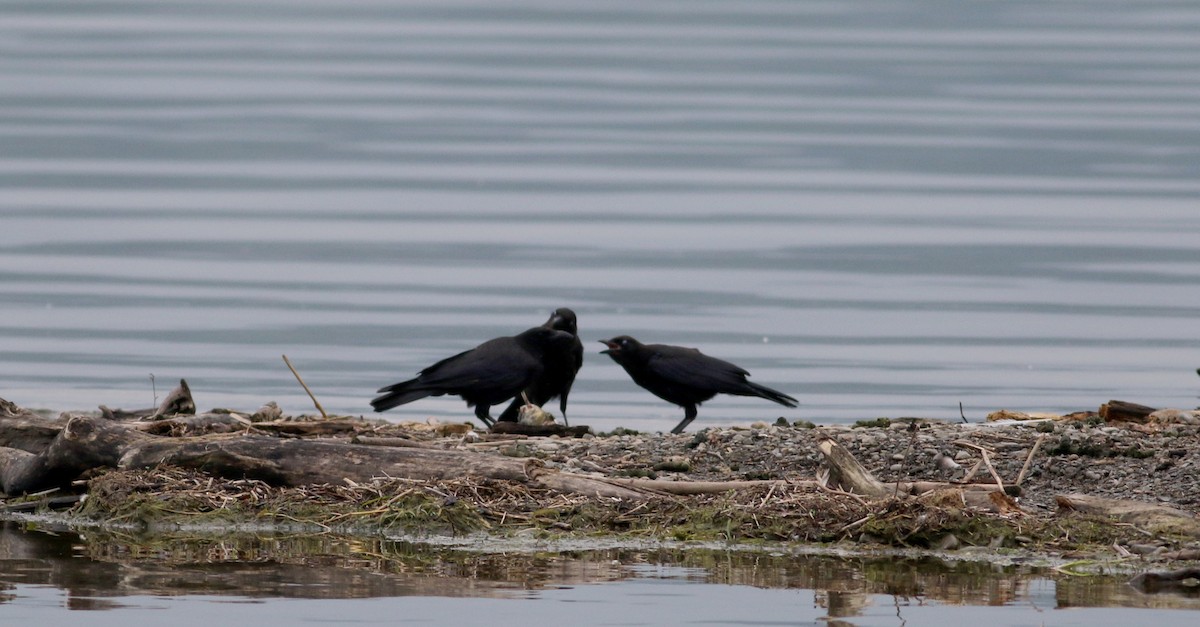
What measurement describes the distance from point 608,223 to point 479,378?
1483 centimetres

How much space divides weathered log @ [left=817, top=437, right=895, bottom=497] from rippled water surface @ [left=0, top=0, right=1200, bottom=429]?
596 centimetres

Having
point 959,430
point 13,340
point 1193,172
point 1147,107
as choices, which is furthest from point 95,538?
point 1147,107

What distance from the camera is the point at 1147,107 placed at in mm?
44469

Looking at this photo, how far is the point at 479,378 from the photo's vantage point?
1377cm

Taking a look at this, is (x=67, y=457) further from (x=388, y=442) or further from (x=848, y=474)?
(x=848, y=474)

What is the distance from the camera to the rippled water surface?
18594mm

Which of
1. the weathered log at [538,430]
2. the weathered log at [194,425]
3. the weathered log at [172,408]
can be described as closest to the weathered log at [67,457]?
the weathered log at [194,425]

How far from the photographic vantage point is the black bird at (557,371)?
14.2m

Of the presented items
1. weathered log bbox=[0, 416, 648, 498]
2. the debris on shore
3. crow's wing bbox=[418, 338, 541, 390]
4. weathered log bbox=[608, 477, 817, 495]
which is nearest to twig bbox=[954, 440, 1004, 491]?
the debris on shore

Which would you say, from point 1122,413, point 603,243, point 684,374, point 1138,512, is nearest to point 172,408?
point 684,374

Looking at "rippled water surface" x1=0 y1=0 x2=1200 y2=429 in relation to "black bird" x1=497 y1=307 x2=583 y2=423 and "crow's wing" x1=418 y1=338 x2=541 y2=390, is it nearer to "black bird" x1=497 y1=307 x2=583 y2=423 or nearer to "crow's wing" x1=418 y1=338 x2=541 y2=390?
"black bird" x1=497 y1=307 x2=583 y2=423

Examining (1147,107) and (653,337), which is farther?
(1147,107)

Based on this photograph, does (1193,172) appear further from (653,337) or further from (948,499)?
(948,499)

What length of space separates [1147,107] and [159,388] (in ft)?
101
